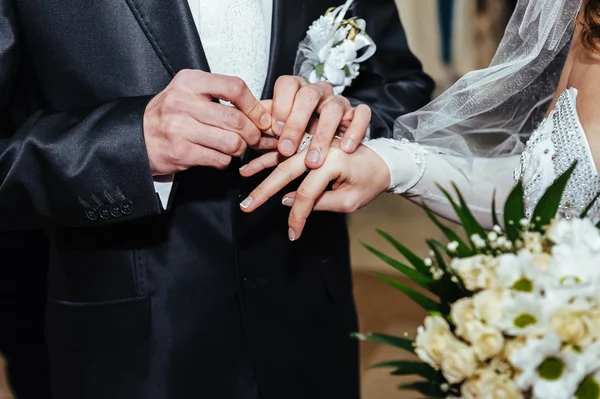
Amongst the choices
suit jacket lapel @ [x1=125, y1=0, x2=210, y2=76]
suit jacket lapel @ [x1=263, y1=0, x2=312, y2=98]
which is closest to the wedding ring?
suit jacket lapel @ [x1=263, y1=0, x2=312, y2=98]

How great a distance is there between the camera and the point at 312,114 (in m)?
1.65

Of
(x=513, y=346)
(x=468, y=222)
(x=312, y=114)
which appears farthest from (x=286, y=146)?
(x=513, y=346)

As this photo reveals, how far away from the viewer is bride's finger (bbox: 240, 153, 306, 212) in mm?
1502

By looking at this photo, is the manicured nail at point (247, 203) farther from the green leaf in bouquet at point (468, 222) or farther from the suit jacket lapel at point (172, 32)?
the green leaf in bouquet at point (468, 222)

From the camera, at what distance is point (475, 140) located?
6.33 feet

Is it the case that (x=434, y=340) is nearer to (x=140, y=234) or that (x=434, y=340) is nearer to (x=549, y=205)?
(x=549, y=205)

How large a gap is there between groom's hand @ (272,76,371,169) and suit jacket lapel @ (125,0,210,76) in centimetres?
19

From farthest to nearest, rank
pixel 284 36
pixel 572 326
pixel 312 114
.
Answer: pixel 284 36 → pixel 312 114 → pixel 572 326

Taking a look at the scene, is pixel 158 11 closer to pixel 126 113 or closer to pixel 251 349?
pixel 126 113

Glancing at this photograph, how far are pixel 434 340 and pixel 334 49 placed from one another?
106 cm

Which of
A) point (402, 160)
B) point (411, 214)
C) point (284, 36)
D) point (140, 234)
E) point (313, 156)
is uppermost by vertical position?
point (284, 36)

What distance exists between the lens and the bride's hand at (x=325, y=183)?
153 cm

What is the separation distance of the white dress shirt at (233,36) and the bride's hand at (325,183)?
26cm

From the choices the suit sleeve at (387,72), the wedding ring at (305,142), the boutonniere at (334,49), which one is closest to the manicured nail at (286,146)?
the wedding ring at (305,142)
